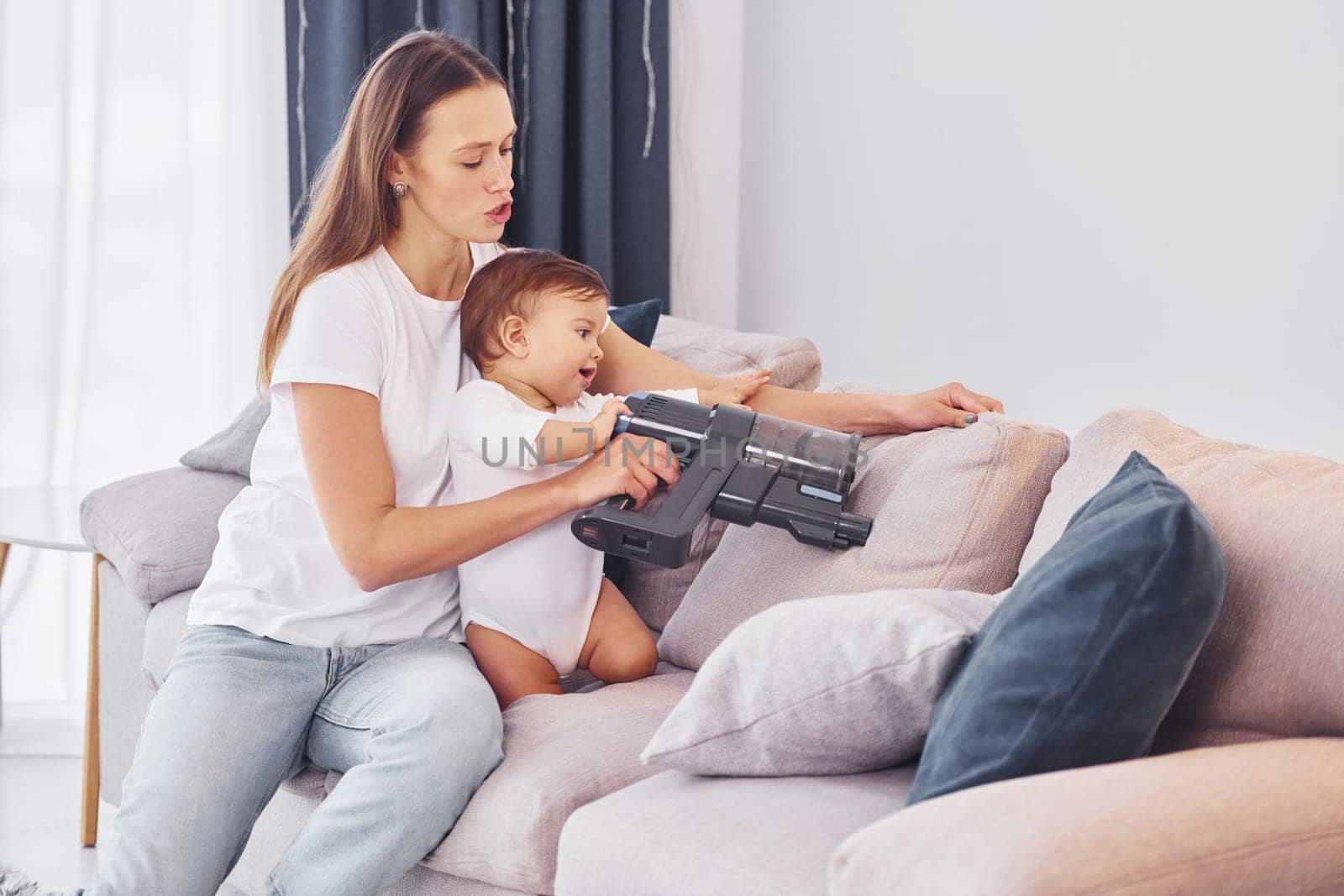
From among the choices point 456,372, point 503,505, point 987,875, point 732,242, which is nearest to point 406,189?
point 456,372

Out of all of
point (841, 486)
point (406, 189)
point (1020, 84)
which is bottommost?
point (841, 486)

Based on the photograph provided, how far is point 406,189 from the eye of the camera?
63.0 inches

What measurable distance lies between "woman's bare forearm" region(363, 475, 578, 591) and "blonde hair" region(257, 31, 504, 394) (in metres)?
0.27

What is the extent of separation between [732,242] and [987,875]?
2.36 metres

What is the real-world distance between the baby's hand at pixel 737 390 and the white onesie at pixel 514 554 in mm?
70

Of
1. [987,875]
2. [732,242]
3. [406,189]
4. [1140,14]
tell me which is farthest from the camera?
[732,242]

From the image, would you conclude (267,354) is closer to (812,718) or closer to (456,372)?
(456,372)

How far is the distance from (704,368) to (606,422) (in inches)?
19.4

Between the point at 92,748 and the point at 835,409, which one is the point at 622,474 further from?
the point at 92,748

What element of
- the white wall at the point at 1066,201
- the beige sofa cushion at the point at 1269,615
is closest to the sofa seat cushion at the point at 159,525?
the white wall at the point at 1066,201

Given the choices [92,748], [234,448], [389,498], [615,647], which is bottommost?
[92,748]

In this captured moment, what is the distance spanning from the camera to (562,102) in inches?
111

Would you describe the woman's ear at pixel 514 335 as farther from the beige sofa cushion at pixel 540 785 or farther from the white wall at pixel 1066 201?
the white wall at pixel 1066 201

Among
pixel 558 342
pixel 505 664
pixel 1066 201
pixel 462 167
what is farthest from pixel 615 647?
pixel 1066 201
